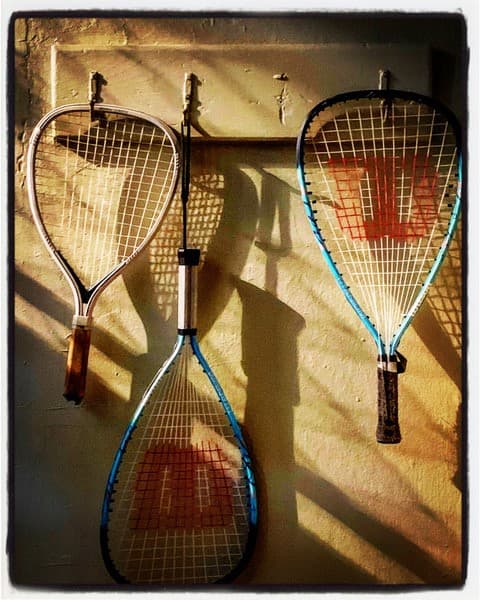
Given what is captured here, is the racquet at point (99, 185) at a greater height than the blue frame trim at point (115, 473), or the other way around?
the racquet at point (99, 185)

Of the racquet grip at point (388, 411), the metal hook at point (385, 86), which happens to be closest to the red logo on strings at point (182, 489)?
the racquet grip at point (388, 411)

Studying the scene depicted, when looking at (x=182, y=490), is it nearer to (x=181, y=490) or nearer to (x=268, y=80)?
(x=181, y=490)

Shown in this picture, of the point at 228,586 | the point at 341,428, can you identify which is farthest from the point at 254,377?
the point at 228,586

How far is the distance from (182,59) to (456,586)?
4.59 ft

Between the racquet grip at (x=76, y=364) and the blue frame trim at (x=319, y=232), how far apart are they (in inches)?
22.2

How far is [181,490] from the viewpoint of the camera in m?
1.45

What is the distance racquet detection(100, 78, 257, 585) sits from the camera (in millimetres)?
1451

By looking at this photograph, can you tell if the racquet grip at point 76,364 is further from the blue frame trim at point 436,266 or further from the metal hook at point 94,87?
the blue frame trim at point 436,266

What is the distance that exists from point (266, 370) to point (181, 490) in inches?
13.6

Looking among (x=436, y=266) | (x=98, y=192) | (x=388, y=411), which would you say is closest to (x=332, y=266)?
(x=436, y=266)

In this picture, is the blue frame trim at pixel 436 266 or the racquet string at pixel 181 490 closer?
the blue frame trim at pixel 436 266

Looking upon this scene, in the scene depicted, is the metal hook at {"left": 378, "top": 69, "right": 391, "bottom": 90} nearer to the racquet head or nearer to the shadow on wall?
the shadow on wall

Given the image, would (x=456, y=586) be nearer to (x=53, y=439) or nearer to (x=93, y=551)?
(x=93, y=551)

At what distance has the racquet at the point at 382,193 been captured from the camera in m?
1.44
